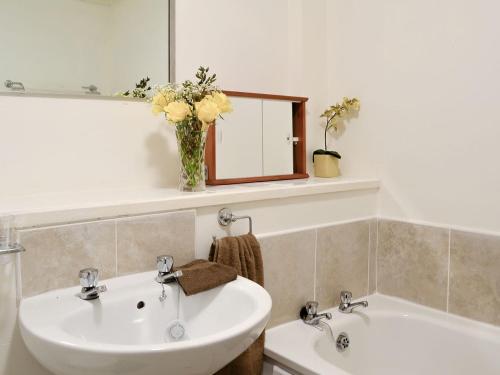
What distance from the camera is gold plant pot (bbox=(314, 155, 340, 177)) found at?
212 cm

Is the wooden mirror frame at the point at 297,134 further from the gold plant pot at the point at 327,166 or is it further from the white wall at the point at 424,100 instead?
the white wall at the point at 424,100

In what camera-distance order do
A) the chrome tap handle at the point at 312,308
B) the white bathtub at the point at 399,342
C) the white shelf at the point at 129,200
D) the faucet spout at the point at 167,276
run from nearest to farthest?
the white shelf at the point at 129,200, the faucet spout at the point at 167,276, the white bathtub at the point at 399,342, the chrome tap handle at the point at 312,308

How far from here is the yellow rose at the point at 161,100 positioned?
1514 mm

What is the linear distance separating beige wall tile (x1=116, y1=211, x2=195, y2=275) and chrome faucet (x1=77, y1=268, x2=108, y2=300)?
127mm

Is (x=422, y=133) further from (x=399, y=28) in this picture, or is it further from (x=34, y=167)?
(x=34, y=167)

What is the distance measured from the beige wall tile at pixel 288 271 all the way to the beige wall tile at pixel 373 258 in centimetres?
39

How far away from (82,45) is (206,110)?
49 centimetres

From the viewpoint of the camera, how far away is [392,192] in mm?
2037

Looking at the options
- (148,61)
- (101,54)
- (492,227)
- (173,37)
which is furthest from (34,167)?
(492,227)

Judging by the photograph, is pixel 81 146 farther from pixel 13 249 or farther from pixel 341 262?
pixel 341 262

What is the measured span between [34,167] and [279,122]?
104 cm

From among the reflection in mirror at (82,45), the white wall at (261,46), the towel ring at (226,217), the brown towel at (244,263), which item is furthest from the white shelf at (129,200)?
the white wall at (261,46)

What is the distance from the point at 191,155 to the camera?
1551 mm

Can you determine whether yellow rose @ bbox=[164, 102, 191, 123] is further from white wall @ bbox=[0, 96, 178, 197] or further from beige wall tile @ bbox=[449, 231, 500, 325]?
beige wall tile @ bbox=[449, 231, 500, 325]
